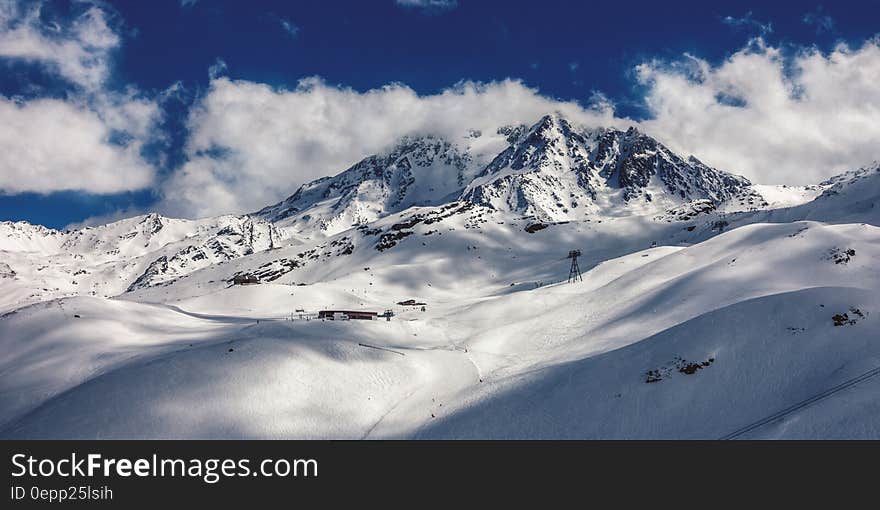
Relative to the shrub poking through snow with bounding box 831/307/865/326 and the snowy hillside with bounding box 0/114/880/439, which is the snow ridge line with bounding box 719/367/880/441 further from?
the shrub poking through snow with bounding box 831/307/865/326

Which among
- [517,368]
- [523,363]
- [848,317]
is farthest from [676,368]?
[523,363]

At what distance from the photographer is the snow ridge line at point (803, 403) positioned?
2200 cm

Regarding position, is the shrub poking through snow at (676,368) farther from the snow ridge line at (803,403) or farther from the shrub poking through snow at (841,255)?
the shrub poking through snow at (841,255)

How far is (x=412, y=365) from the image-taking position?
44375 mm

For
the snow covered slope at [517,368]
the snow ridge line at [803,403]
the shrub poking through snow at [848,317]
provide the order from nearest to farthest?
the snow ridge line at [803,403], the snow covered slope at [517,368], the shrub poking through snow at [848,317]

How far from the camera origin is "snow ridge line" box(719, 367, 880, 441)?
866 inches

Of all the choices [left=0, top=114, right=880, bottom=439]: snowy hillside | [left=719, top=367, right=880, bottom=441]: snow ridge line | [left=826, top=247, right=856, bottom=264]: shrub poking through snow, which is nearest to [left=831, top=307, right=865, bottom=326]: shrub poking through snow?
[left=0, top=114, right=880, bottom=439]: snowy hillside

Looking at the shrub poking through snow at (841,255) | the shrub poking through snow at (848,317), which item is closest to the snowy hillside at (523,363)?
the shrub poking through snow at (848,317)

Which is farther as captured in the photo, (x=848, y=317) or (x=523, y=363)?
(x=523, y=363)

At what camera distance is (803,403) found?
900 inches

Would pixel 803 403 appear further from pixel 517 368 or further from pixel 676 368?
pixel 517 368

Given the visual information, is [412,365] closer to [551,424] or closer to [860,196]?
[551,424]
